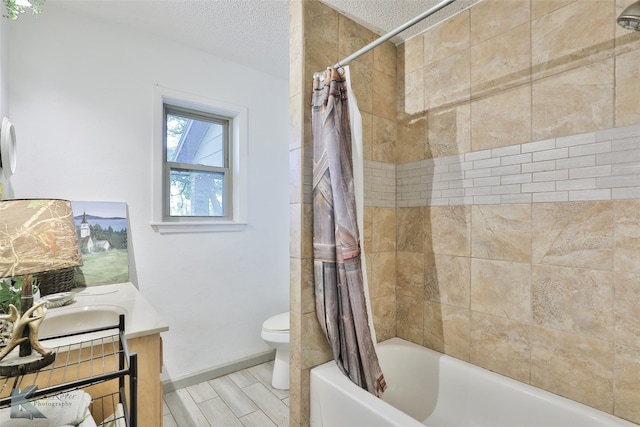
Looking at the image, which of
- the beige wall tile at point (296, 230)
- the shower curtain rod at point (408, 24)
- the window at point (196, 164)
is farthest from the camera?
the window at point (196, 164)

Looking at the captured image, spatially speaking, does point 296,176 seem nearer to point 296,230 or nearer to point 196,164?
point 296,230

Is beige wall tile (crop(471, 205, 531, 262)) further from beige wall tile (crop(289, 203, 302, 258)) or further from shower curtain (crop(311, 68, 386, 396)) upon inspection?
beige wall tile (crop(289, 203, 302, 258))

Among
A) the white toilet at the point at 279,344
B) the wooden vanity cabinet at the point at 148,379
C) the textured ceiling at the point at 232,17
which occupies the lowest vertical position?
the white toilet at the point at 279,344

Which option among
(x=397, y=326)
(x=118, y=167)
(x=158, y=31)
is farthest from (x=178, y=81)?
(x=397, y=326)

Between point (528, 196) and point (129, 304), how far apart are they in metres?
A: 1.92

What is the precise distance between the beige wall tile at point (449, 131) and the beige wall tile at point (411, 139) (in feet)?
0.12

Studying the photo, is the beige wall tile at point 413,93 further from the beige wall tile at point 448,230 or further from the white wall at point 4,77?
the white wall at point 4,77

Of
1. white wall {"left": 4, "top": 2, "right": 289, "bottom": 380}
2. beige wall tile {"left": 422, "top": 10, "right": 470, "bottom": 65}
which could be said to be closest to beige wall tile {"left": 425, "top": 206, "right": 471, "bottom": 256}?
beige wall tile {"left": 422, "top": 10, "right": 470, "bottom": 65}

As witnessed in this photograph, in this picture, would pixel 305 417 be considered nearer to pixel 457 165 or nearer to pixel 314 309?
pixel 314 309

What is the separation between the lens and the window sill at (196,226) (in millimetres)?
2268

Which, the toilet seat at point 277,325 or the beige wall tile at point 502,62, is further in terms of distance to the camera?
the toilet seat at point 277,325

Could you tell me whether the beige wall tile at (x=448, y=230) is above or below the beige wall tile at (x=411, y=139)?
below

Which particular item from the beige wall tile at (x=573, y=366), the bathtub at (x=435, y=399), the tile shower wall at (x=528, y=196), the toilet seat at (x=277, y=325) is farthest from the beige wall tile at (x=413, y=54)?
the toilet seat at (x=277, y=325)

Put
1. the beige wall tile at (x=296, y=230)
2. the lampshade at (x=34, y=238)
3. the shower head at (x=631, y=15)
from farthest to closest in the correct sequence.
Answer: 1. the beige wall tile at (x=296, y=230)
2. the shower head at (x=631, y=15)
3. the lampshade at (x=34, y=238)
